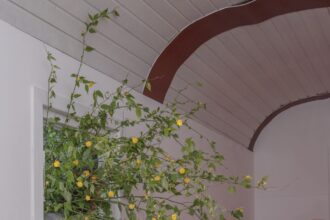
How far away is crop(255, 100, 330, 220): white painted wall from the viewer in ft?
25.3

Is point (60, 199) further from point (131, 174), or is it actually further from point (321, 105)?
point (321, 105)

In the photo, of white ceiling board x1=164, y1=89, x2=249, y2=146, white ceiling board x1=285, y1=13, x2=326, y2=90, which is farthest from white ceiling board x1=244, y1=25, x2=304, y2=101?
white ceiling board x1=164, y1=89, x2=249, y2=146

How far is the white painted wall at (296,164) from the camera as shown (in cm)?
772

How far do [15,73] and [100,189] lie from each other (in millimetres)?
741

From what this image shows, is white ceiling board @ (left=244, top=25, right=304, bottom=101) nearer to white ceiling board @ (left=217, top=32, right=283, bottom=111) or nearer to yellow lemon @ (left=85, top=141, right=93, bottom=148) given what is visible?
white ceiling board @ (left=217, top=32, right=283, bottom=111)

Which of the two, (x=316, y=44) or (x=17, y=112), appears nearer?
(x=17, y=112)

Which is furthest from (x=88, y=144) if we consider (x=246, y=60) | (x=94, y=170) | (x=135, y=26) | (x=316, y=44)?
(x=316, y=44)

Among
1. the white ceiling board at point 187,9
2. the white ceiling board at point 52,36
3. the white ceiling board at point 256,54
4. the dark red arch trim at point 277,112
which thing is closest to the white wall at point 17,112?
the white ceiling board at point 52,36

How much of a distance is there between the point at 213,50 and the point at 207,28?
1.62ft

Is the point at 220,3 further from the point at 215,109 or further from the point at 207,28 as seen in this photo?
the point at 215,109

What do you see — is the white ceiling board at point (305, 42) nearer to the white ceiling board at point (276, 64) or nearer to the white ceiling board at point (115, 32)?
the white ceiling board at point (276, 64)

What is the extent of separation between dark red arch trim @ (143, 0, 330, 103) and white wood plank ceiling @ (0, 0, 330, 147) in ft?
0.28

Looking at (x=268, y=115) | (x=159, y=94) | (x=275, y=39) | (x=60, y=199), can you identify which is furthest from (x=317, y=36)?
(x=60, y=199)

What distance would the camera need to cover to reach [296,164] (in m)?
7.88
